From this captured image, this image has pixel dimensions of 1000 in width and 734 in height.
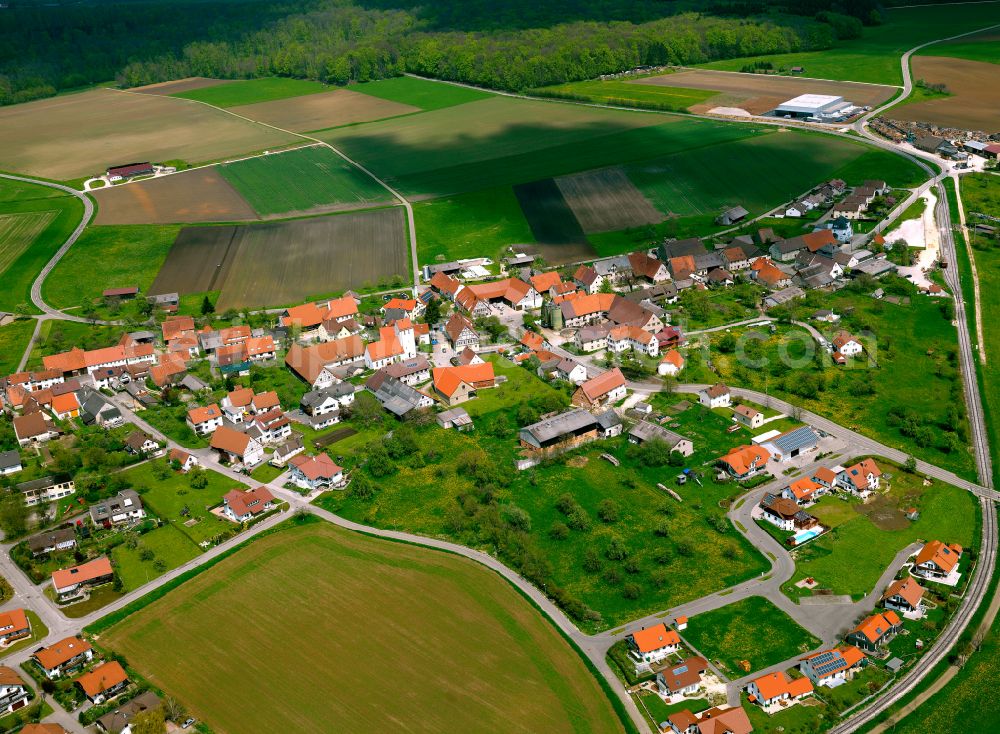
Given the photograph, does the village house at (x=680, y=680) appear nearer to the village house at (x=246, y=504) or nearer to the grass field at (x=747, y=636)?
the grass field at (x=747, y=636)

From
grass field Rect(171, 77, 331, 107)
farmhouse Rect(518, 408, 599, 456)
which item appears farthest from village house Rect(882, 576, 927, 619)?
grass field Rect(171, 77, 331, 107)

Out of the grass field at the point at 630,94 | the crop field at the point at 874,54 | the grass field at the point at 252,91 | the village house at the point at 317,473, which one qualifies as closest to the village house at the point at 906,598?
the village house at the point at 317,473

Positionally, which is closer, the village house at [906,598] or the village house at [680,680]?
the village house at [680,680]

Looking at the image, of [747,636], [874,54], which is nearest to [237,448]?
[747,636]

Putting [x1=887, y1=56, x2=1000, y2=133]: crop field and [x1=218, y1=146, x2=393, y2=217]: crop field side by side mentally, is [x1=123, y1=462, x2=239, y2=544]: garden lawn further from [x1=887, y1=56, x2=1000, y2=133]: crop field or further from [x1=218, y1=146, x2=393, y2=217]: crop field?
[x1=887, y1=56, x2=1000, y2=133]: crop field

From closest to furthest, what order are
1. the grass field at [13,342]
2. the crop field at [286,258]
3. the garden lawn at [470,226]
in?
the grass field at [13,342], the crop field at [286,258], the garden lawn at [470,226]

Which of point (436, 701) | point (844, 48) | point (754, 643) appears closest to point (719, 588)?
point (754, 643)
